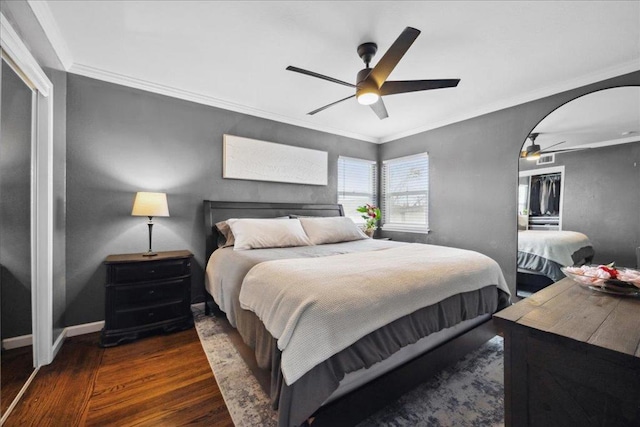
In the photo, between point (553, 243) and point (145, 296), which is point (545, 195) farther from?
point (145, 296)

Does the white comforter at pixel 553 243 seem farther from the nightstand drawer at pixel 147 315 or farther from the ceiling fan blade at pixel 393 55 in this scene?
the nightstand drawer at pixel 147 315

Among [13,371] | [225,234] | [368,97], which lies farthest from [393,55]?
[13,371]

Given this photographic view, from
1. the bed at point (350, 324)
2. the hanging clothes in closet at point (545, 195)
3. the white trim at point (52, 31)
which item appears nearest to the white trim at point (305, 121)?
the white trim at point (52, 31)

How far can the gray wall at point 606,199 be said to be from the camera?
234 centimetres

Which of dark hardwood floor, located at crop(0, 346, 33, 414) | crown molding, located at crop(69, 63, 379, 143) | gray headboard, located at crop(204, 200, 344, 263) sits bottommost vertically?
dark hardwood floor, located at crop(0, 346, 33, 414)

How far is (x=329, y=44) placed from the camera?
220 cm

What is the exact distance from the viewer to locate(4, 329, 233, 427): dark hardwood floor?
1502mm

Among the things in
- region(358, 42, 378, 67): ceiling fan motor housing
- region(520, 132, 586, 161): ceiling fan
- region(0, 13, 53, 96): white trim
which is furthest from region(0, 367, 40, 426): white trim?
region(520, 132, 586, 161): ceiling fan

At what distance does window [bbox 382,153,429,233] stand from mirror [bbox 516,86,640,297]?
1375 millimetres

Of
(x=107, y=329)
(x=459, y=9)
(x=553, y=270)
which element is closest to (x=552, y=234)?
(x=553, y=270)

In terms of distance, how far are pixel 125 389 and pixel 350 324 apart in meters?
1.67

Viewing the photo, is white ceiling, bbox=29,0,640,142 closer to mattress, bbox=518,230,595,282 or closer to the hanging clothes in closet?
the hanging clothes in closet

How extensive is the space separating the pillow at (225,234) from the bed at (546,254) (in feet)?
11.0

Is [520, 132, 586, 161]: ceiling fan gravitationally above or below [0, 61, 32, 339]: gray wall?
above
